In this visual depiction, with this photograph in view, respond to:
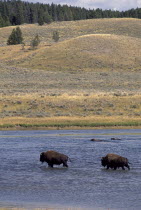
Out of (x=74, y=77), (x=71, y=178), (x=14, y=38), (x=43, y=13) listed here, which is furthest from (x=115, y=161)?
(x=43, y=13)

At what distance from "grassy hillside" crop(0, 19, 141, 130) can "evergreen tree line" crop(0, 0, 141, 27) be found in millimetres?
18893

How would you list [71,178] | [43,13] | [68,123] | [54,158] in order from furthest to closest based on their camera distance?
[43,13], [68,123], [54,158], [71,178]

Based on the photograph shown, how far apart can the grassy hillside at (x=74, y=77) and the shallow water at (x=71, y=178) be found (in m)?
13.1

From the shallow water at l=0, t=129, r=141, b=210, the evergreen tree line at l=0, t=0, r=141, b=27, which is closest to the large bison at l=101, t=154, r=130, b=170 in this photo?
the shallow water at l=0, t=129, r=141, b=210

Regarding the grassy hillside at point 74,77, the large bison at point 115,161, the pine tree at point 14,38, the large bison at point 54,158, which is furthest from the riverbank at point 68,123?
the pine tree at point 14,38

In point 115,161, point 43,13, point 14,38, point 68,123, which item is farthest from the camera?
point 43,13

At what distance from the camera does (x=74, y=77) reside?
75.1 metres

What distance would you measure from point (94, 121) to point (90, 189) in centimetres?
2620

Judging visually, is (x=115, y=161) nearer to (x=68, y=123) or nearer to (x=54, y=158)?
(x=54, y=158)

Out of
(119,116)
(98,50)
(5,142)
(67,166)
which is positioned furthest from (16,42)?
(67,166)

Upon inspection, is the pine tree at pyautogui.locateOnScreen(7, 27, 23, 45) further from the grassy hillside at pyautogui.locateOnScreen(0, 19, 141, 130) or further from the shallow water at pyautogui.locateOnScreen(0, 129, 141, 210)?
the shallow water at pyautogui.locateOnScreen(0, 129, 141, 210)

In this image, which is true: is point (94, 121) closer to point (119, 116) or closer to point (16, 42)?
point (119, 116)

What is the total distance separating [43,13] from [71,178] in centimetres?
14824

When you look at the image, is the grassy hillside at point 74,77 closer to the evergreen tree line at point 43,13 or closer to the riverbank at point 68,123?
the riverbank at point 68,123
